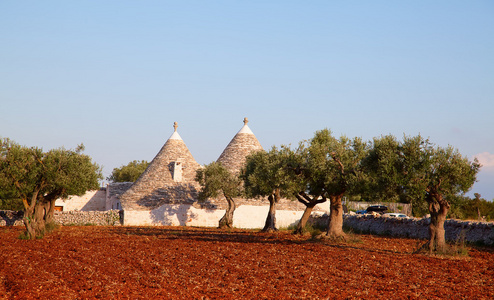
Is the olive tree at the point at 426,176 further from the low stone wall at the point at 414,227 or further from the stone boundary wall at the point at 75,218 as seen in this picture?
the stone boundary wall at the point at 75,218

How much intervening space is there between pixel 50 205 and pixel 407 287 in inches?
941

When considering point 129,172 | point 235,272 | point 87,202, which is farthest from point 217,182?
point 129,172

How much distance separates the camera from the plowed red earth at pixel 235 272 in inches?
474

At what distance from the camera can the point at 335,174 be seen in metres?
Result: 23.8

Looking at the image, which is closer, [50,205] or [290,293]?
[290,293]

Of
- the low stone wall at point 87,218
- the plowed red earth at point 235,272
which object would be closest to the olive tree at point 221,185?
the low stone wall at point 87,218

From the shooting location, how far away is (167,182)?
4406 centimetres

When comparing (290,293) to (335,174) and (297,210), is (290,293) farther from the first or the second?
(297,210)

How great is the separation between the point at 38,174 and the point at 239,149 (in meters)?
21.1

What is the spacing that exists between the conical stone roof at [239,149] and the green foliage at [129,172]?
106 feet

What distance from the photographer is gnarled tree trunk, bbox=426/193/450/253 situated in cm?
1927

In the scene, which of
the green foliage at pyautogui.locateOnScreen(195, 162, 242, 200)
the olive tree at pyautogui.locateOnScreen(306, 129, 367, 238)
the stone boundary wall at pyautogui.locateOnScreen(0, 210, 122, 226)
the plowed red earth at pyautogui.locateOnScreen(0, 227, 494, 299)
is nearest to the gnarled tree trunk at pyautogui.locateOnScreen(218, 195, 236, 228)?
the green foliage at pyautogui.locateOnScreen(195, 162, 242, 200)

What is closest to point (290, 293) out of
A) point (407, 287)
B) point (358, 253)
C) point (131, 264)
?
point (407, 287)

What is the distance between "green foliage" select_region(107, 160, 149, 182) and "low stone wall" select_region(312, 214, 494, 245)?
42.1 meters
